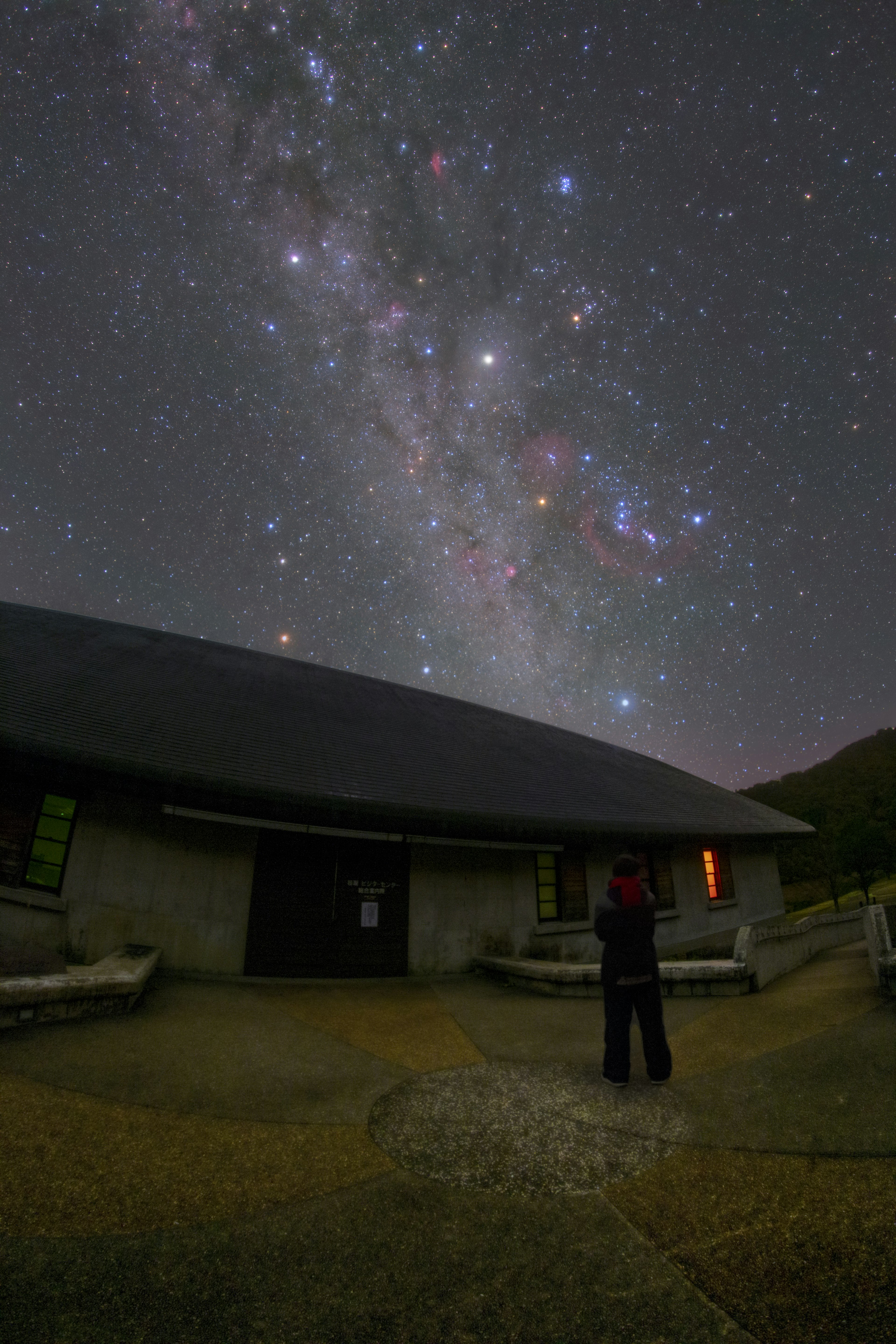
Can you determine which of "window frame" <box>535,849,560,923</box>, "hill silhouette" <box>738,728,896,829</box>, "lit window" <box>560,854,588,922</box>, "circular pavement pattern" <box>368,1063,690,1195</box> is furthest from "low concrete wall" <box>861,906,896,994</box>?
"hill silhouette" <box>738,728,896,829</box>

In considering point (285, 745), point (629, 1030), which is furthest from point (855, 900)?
point (629, 1030)

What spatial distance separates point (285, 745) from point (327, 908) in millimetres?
2924

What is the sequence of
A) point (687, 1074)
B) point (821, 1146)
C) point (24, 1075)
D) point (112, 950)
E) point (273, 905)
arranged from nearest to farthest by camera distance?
point (821, 1146) → point (24, 1075) → point (687, 1074) → point (112, 950) → point (273, 905)

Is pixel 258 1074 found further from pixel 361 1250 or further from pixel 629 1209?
pixel 629 1209

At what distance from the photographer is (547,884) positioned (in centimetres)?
1133

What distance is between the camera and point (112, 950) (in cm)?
818

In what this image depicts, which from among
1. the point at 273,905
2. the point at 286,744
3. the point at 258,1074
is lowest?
the point at 258,1074

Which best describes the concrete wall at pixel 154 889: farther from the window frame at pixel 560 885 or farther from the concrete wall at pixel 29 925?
the window frame at pixel 560 885

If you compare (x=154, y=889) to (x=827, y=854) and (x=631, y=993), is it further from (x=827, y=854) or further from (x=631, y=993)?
(x=827, y=854)

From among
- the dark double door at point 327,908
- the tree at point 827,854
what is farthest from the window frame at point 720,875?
the tree at point 827,854

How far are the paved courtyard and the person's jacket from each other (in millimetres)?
824

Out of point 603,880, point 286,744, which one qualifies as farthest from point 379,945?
point 603,880

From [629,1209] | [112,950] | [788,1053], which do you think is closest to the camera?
[629,1209]

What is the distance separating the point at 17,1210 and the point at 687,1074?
4.56 m
